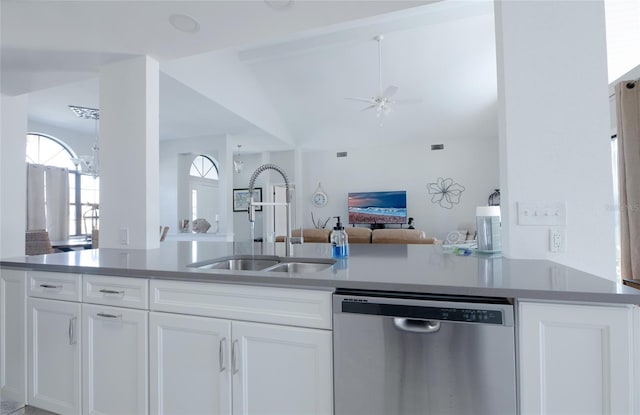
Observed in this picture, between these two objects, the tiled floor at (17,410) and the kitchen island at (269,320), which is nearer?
the kitchen island at (269,320)

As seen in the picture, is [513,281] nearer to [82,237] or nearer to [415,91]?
[415,91]

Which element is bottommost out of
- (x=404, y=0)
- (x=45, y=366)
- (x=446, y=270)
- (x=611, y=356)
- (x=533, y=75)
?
(x=45, y=366)

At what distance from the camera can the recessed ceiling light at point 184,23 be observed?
186 centimetres

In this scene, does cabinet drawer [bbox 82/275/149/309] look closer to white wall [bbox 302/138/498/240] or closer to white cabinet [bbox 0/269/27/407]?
white cabinet [bbox 0/269/27/407]

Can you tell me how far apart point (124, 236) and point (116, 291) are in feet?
3.09

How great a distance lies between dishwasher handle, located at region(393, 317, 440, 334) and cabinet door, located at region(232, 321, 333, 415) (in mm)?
258

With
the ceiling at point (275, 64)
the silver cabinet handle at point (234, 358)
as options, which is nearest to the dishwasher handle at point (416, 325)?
→ the silver cabinet handle at point (234, 358)

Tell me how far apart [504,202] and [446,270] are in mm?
580

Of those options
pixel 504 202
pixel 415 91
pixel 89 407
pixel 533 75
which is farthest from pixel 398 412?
pixel 415 91

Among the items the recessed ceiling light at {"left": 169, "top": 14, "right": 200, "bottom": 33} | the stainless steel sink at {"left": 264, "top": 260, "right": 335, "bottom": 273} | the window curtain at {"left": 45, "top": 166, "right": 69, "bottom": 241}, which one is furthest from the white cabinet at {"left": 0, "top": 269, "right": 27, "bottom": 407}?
the window curtain at {"left": 45, "top": 166, "right": 69, "bottom": 241}

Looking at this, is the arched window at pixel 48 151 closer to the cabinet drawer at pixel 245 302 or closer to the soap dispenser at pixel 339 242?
the cabinet drawer at pixel 245 302

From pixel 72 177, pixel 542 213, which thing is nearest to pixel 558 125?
pixel 542 213

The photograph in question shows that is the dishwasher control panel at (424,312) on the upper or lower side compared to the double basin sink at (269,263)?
lower

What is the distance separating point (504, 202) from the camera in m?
1.54
